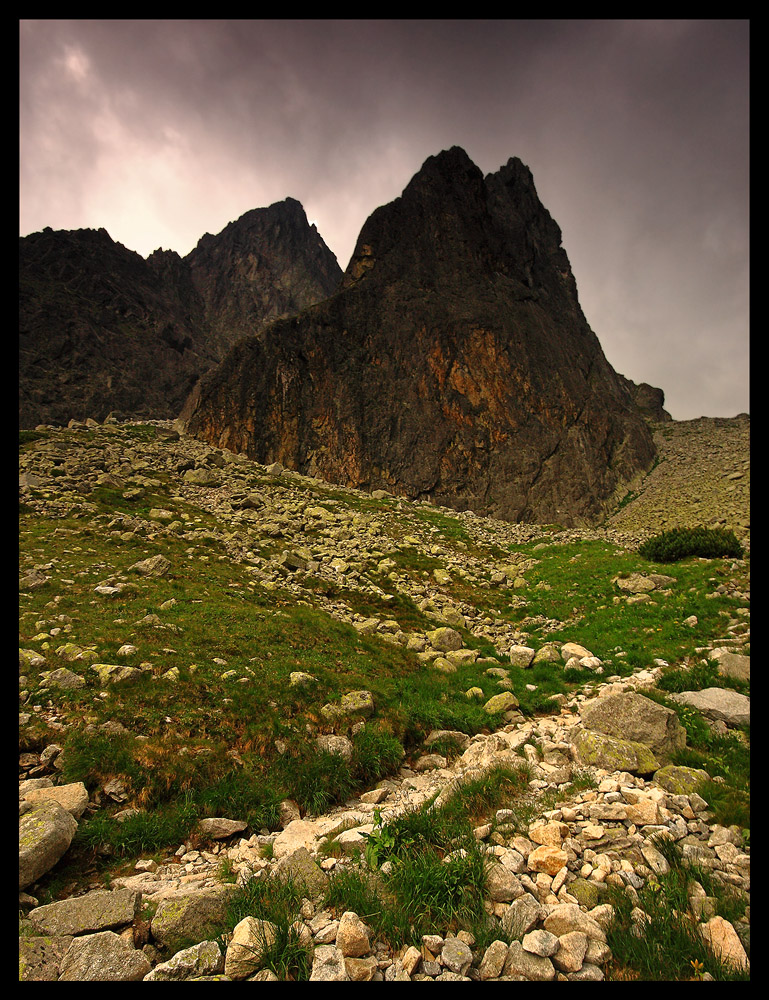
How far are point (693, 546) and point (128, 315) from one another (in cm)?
11833

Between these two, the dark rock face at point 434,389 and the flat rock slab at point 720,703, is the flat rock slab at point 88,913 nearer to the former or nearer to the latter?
the flat rock slab at point 720,703

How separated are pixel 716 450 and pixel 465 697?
74.6m

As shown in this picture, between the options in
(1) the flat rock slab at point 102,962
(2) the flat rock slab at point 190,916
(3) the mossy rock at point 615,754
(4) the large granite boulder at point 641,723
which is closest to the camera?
(1) the flat rock slab at point 102,962

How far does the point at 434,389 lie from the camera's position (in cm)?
5931

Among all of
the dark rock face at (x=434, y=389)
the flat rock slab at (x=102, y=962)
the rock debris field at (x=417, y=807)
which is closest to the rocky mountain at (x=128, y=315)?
the dark rock face at (x=434, y=389)

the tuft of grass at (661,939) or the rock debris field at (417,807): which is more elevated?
the tuft of grass at (661,939)

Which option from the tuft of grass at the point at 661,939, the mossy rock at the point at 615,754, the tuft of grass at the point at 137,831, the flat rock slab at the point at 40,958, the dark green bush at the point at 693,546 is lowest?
the tuft of grass at the point at 137,831

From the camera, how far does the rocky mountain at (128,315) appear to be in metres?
81.7

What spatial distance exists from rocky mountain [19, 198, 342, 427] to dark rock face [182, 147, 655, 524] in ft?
98.4

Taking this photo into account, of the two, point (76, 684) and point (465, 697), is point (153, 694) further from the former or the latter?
point (465, 697)

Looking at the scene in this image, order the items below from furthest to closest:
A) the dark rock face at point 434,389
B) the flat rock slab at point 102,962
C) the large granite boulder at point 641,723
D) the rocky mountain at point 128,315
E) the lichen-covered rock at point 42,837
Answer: the rocky mountain at point 128,315 < the dark rock face at point 434,389 < the large granite boulder at point 641,723 < the lichen-covered rock at point 42,837 < the flat rock slab at point 102,962

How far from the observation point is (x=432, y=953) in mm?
4016

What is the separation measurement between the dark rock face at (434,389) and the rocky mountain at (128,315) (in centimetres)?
3000
